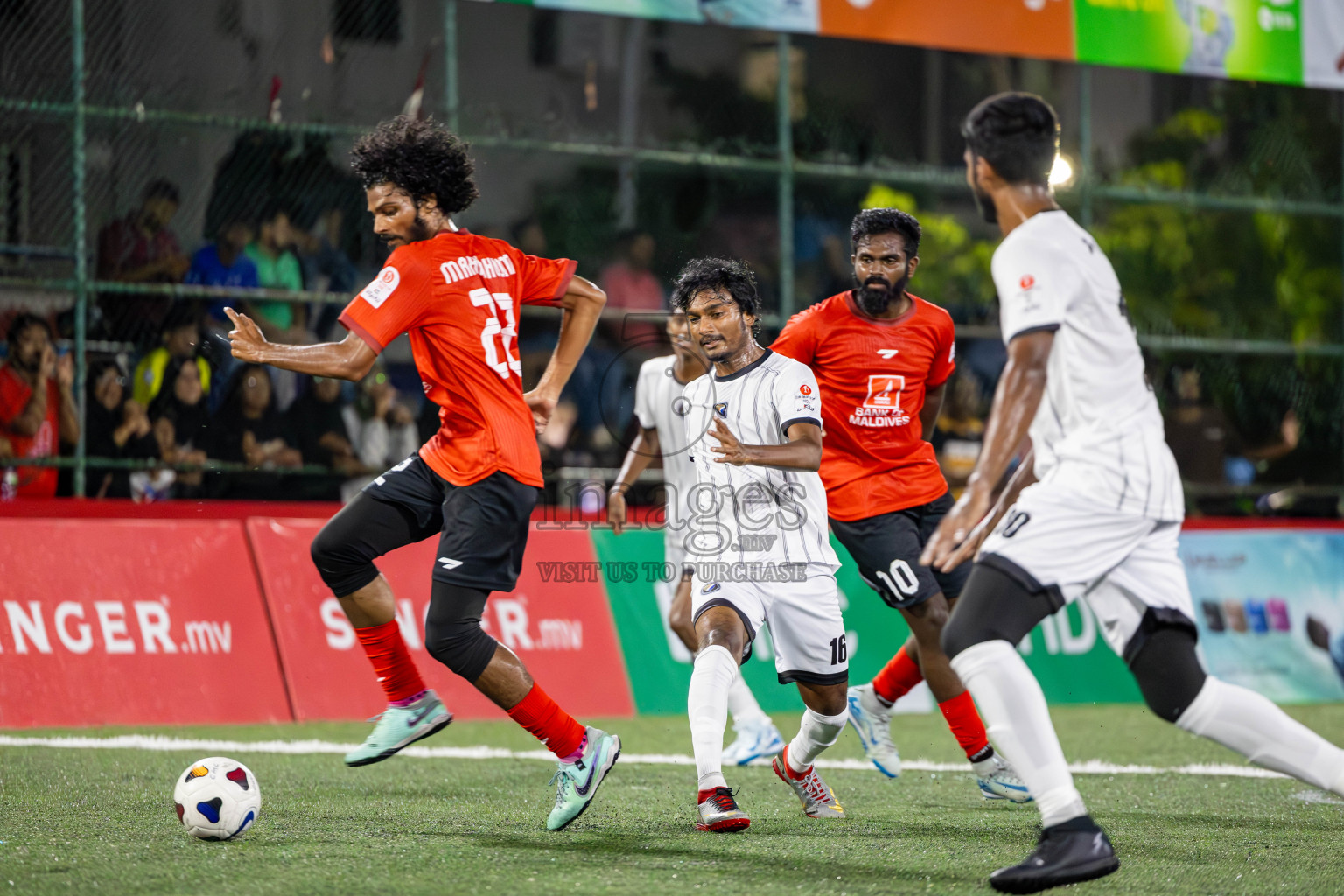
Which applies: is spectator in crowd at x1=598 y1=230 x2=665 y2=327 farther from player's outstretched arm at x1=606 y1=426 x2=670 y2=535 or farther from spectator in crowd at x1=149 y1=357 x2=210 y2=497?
player's outstretched arm at x1=606 y1=426 x2=670 y2=535

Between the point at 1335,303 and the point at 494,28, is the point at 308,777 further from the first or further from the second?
the point at 1335,303

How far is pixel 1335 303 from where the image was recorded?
14.8 metres

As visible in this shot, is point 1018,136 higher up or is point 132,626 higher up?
point 1018,136

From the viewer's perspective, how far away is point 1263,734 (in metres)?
3.98

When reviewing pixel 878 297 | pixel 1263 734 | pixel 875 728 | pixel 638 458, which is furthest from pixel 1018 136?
pixel 638 458

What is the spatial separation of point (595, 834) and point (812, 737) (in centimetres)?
96

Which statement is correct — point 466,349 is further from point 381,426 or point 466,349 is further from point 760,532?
point 381,426

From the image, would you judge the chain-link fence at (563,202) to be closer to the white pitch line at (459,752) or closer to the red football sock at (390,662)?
the white pitch line at (459,752)

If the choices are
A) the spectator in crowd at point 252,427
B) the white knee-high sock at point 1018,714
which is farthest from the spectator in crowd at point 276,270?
the white knee-high sock at point 1018,714

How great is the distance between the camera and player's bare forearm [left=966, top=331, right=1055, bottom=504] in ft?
12.9

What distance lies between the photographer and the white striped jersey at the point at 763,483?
535 cm

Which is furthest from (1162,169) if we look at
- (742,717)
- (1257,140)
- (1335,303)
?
(742,717)

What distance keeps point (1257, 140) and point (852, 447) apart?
9932 millimetres

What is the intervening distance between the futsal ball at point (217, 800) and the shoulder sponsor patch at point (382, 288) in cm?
162
